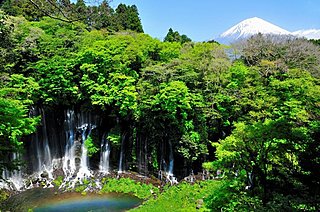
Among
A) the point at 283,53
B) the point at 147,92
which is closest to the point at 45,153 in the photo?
the point at 147,92

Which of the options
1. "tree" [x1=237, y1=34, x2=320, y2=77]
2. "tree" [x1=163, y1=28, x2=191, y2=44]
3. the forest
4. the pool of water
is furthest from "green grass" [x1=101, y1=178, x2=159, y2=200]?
"tree" [x1=163, y1=28, x2=191, y2=44]

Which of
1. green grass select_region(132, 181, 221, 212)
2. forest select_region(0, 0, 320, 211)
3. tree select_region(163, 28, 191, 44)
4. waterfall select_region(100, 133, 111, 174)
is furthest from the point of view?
tree select_region(163, 28, 191, 44)

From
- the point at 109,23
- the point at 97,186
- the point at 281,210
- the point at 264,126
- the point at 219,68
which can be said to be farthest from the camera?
the point at 109,23

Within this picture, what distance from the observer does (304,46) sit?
2370 centimetres

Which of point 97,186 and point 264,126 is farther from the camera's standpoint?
point 97,186

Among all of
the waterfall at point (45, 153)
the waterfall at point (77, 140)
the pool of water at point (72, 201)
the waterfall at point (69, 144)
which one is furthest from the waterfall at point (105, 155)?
the pool of water at point (72, 201)

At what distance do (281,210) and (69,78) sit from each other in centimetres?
1605

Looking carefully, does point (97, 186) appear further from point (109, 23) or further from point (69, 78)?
point (109, 23)

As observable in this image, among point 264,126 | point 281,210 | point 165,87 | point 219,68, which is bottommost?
point 281,210

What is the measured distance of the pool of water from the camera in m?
15.7

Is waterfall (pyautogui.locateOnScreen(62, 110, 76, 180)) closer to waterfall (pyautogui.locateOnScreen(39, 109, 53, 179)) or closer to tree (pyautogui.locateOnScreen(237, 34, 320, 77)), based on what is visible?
waterfall (pyautogui.locateOnScreen(39, 109, 53, 179))

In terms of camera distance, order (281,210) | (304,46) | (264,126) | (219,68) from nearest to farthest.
→ (281,210)
(264,126)
(219,68)
(304,46)

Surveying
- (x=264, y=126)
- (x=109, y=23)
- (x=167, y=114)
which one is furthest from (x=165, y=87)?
(x=109, y=23)

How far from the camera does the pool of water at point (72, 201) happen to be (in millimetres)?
15711
